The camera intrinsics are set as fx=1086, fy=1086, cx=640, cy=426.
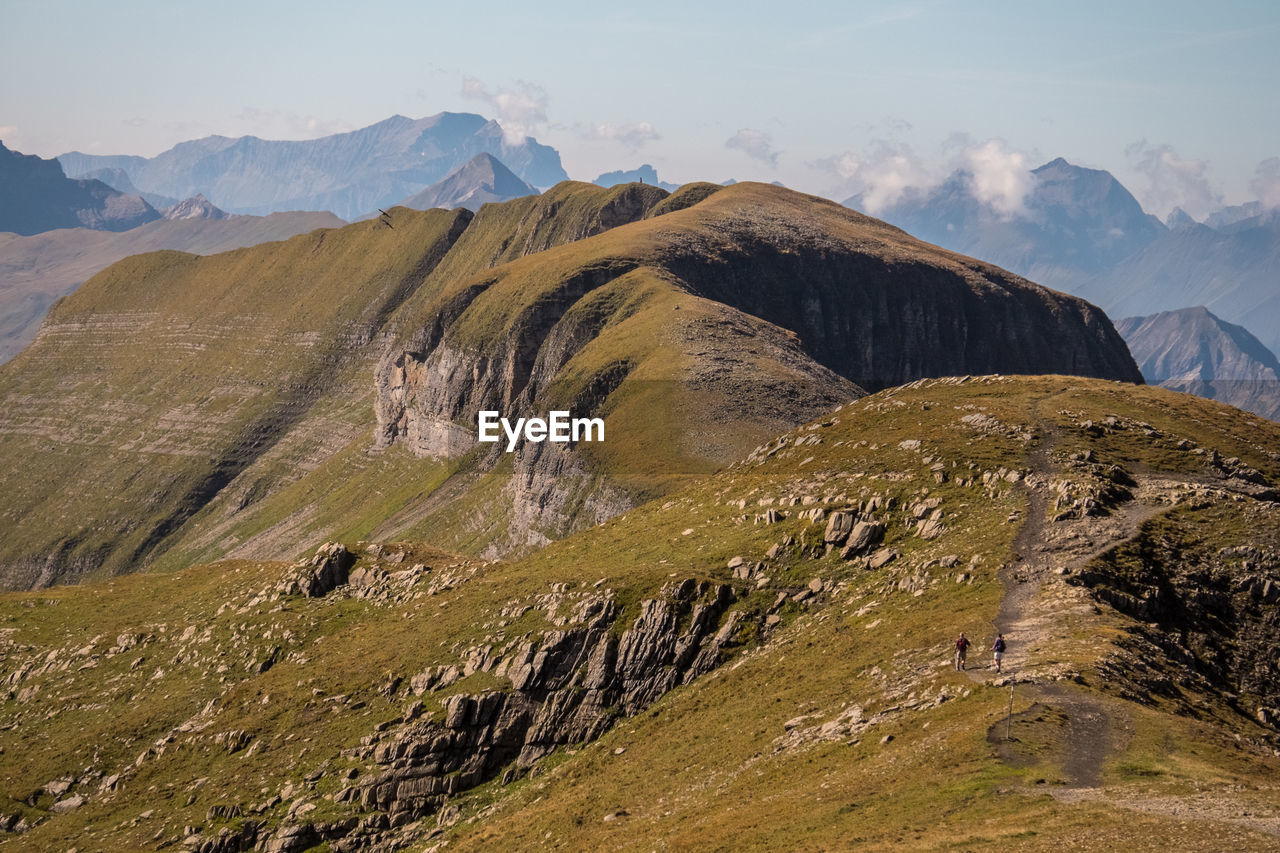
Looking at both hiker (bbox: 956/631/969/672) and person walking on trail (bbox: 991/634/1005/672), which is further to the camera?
hiker (bbox: 956/631/969/672)

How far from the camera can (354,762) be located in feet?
226

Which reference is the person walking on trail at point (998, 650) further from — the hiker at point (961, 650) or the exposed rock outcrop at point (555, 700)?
the exposed rock outcrop at point (555, 700)

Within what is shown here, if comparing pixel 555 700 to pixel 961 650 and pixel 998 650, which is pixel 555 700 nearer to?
pixel 961 650

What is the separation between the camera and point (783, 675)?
61.4 metres

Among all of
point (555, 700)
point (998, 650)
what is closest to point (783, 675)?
point (998, 650)

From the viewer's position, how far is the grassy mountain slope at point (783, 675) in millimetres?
43281

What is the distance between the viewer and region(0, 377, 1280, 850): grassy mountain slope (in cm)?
4328

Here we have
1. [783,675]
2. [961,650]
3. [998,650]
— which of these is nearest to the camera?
[998,650]

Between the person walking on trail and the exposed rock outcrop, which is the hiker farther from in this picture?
the exposed rock outcrop

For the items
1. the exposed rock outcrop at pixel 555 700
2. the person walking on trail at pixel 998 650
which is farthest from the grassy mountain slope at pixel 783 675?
the person walking on trail at pixel 998 650

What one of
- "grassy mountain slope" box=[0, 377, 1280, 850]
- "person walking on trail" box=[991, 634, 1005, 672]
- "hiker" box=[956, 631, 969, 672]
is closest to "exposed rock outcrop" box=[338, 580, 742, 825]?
"grassy mountain slope" box=[0, 377, 1280, 850]

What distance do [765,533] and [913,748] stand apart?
108ft

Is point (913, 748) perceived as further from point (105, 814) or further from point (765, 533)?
point (105, 814)

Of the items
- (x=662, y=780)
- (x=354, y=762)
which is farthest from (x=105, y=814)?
(x=662, y=780)
